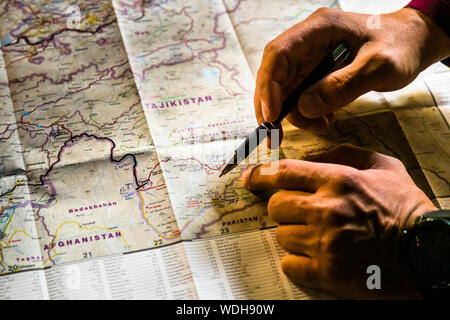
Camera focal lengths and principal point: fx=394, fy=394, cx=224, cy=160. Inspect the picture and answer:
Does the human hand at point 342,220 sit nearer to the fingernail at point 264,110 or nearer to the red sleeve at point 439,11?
the fingernail at point 264,110

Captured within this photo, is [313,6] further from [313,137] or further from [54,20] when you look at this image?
[54,20]

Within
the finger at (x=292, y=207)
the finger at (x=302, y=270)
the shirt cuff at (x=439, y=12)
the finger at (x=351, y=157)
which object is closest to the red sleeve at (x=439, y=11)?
the shirt cuff at (x=439, y=12)

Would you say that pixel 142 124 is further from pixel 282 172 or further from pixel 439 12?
pixel 439 12

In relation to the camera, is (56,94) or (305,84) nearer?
(305,84)

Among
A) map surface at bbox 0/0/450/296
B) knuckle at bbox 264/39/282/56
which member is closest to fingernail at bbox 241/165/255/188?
map surface at bbox 0/0/450/296

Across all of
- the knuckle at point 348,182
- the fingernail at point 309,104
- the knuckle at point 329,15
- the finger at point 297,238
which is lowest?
the finger at point 297,238
